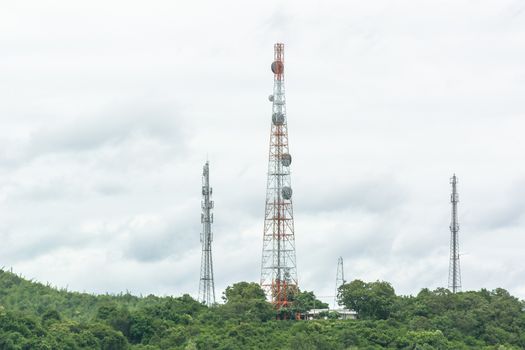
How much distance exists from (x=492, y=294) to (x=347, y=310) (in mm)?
17267

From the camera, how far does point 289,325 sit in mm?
113812

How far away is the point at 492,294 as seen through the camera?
414 feet

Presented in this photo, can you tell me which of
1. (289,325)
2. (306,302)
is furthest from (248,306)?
(306,302)

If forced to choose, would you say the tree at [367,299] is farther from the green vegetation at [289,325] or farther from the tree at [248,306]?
the tree at [248,306]

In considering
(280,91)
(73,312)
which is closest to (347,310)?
(280,91)

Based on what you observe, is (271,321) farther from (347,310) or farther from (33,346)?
(33,346)

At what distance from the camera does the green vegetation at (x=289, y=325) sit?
Result: 103688 millimetres

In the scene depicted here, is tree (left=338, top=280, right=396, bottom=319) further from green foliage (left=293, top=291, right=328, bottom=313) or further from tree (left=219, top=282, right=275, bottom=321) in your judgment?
tree (left=219, top=282, right=275, bottom=321)

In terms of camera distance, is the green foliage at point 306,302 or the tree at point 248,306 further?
the green foliage at point 306,302

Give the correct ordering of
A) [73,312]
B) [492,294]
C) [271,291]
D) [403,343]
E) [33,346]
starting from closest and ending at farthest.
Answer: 1. [33,346]
2. [403,343]
3. [271,291]
4. [492,294]
5. [73,312]

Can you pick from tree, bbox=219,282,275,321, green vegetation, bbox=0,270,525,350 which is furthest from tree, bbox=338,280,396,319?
tree, bbox=219,282,275,321

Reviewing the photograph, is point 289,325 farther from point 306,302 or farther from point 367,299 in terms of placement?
point 367,299

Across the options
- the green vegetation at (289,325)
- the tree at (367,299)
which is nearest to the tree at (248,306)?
the green vegetation at (289,325)

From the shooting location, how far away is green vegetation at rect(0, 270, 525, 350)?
103688 millimetres
